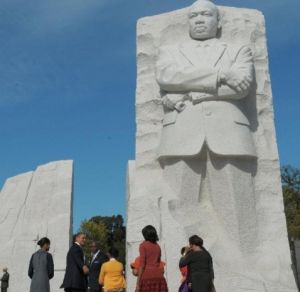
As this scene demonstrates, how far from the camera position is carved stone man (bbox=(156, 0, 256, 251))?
636 cm

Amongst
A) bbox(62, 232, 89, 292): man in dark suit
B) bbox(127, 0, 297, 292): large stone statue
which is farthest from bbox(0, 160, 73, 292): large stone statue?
bbox(62, 232, 89, 292): man in dark suit

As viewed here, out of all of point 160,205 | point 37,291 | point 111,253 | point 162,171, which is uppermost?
point 162,171

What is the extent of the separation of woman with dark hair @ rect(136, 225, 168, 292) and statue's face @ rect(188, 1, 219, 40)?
368 cm

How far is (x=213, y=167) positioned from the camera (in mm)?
6504

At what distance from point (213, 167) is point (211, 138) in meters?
0.42

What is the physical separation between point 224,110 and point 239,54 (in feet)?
2.86

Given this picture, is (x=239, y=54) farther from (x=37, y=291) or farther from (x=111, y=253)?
(x=37, y=291)

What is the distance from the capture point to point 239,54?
22.0 feet

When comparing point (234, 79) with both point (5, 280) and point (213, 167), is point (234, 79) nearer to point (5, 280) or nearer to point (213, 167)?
point (213, 167)

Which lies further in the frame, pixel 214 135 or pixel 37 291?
pixel 214 135

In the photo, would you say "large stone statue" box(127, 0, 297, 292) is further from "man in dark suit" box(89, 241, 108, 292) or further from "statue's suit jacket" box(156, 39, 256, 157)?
"man in dark suit" box(89, 241, 108, 292)

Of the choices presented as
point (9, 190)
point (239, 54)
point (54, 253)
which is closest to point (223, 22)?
point (239, 54)

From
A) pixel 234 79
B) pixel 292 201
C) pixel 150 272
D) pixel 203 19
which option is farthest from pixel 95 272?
pixel 292 201

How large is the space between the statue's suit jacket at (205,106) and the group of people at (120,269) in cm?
169
